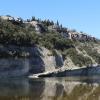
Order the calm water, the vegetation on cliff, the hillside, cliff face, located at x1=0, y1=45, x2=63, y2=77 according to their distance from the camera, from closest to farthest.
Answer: the calm water, cliff face, located at x1=0, y1=45, x2=63, y2=77, the hillside, the vegetation on cliff

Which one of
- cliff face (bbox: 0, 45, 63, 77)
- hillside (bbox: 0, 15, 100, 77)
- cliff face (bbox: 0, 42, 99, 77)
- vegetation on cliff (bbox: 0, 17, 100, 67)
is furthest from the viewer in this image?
vegetation on cliff (bbox: 0, 17, 100, 67)

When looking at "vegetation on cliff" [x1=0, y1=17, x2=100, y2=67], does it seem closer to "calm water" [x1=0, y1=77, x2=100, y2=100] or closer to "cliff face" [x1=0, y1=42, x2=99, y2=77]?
"cliff face" [x1=0, y1=42, x2=99, y2=77]

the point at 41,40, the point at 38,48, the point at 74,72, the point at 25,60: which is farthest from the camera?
the point at 41,40

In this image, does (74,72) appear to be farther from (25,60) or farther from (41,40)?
(25,60)

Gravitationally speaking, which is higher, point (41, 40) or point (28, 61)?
point (41, 40)

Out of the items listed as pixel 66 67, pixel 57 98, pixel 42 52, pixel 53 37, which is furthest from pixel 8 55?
pixel 57 98

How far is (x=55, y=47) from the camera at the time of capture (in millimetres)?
163000

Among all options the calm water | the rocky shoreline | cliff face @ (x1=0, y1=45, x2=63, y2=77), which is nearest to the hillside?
cliff face @ (x1=0, y1=45, x2=63, y2=77)

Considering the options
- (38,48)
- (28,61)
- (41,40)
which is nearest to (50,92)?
(28,61)

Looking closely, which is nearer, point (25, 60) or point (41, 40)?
point (25, 60)

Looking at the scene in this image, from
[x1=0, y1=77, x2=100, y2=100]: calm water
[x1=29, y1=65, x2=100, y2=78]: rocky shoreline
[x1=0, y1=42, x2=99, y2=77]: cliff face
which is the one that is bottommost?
[x1=0, y1=77, x2=100, y2=100]: calm water

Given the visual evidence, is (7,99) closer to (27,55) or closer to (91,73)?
(27,55)

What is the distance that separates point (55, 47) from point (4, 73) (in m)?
50.3

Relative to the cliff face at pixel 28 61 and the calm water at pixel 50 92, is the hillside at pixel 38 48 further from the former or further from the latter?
the calm water at pixel 50 92
